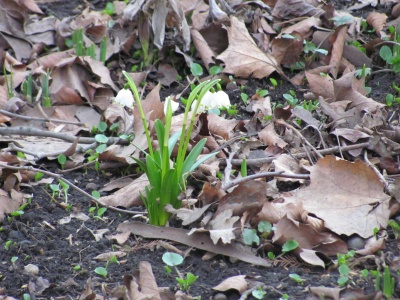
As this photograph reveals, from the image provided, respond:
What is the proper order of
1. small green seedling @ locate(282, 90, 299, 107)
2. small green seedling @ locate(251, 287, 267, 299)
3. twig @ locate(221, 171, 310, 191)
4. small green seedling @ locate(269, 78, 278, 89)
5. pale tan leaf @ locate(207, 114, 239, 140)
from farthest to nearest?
small green seedling @ locate(269, 78, 278, 89) < small green seedling @ locate(282, 90, 299, 107) < pale tan leaf @ locate(207, 114, 239, 140) < twig @ locate(221, 171, 310, 191) < small green seedling @ locate(251, 287, 267, 299)

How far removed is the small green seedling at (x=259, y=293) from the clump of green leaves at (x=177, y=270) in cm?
21

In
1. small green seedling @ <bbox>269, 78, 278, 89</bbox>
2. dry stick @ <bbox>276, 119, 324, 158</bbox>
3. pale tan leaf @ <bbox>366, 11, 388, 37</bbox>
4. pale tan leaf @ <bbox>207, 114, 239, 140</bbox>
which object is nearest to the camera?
dry stick @ <bbox>276, 119, 324, 158</bbox>

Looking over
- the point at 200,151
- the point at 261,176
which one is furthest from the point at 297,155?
the point at 200,151

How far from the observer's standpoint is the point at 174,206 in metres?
2.43

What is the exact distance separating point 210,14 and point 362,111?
1230 millimetres

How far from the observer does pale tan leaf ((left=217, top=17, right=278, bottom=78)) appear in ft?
11.6

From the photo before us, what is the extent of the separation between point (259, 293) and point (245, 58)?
1.83 m

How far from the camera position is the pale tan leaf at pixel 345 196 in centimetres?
231

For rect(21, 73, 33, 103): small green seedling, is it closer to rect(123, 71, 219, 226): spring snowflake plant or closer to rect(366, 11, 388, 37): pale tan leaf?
rect(123, 71, 219, 226): spring snowflake plant

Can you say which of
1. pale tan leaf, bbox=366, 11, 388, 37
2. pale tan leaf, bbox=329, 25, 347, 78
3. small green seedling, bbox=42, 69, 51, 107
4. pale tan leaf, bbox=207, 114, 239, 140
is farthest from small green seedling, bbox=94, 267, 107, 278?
pale tan leaf, bbox=366, 11, 388, 37

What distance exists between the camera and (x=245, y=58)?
3553mm

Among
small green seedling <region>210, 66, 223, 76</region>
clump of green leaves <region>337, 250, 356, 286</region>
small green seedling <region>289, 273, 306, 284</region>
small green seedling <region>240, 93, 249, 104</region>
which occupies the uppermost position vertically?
clump of green leaves <region>337, 250, 356, 286</region>

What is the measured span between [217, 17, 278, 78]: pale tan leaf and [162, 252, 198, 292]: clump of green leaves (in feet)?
5.08

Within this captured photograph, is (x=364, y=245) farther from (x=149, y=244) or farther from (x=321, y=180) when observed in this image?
(x=149, y=244)
